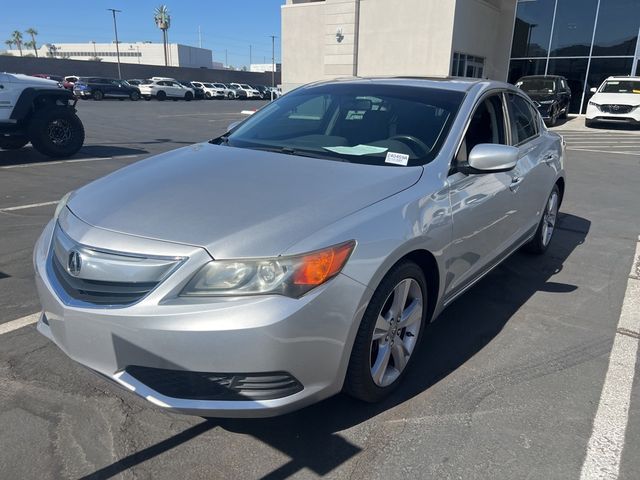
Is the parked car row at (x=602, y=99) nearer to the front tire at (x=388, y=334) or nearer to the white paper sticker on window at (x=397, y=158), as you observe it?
the white paper sticker on window at (x=397, y=158)

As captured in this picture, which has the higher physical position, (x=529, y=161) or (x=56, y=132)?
(x=529, y=161)

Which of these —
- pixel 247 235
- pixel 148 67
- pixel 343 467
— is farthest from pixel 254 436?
pixel 148 67

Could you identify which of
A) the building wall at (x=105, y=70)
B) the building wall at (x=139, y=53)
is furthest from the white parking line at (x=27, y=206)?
the building wall at (x=139, y=53)

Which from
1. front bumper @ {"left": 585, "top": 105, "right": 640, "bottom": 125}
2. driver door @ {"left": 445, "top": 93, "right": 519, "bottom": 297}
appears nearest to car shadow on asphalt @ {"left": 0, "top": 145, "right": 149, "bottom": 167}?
driver door @ {"left": 445, "top": 93, "right": 519, "bottom": 297}

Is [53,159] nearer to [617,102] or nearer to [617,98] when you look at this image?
[617,102]

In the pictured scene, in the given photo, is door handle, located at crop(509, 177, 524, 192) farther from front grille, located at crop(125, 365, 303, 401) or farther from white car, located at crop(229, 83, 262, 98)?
white car, located at crop(229, 83, 262, 98)

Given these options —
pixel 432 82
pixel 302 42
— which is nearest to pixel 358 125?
pixel 432 82

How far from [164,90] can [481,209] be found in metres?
42.2

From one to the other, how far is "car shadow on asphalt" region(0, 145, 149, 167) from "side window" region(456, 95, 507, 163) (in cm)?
847

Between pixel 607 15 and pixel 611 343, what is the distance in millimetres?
24872

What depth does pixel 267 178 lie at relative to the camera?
2785 mm

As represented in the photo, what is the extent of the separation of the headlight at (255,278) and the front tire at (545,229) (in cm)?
346

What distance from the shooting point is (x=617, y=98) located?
19406 millimetres

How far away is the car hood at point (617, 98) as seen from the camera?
1914 centimetres
